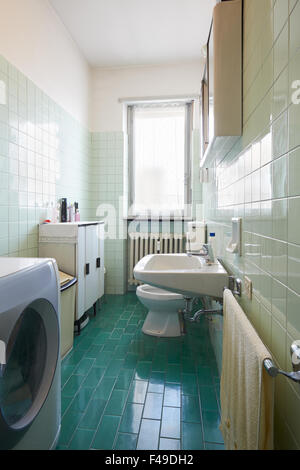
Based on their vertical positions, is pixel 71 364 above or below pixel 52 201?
below

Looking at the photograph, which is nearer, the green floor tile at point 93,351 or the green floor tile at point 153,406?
the green floor tile at point 153,406

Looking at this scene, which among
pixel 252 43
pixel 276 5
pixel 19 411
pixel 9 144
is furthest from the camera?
pixel 9 144

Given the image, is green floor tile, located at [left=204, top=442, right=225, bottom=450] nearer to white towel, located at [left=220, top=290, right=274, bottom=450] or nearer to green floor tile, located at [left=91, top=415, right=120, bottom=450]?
white towel, located at [left=220, top=290, right=274, bottom=450]

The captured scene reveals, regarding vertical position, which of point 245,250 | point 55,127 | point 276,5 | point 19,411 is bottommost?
point 19,411

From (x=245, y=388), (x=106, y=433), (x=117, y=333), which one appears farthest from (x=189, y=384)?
(x=245, y=388)

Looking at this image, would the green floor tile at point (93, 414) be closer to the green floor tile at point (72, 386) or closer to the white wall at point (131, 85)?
the green floor tile at point (72, 386)

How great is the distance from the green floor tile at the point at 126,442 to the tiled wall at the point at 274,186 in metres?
0.73

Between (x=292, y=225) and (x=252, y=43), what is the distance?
821mm

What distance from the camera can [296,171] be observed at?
671mm

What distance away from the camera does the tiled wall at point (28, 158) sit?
1940mm

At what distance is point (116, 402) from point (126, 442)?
313 millimetres

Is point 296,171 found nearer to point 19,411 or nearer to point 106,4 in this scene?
point 19,411

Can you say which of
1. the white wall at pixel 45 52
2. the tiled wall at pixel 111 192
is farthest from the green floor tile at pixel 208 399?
the white wall at pixel 45 52

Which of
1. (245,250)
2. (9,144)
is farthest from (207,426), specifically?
(9,144)
